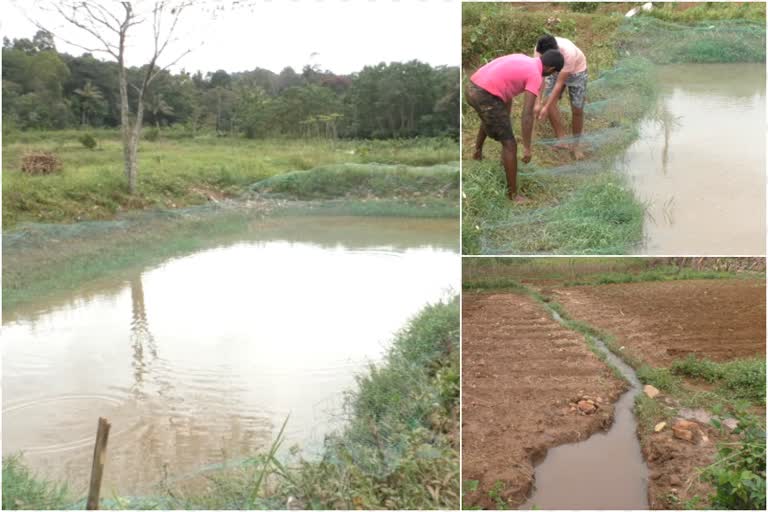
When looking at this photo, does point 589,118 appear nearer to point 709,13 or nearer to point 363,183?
point 709,13

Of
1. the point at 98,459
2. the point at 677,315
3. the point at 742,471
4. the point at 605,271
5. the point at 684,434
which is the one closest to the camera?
the point at 98,459

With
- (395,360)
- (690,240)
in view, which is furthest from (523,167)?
(395,360)

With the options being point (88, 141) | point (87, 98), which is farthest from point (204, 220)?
point (87, 98)

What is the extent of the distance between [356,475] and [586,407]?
4.56ft

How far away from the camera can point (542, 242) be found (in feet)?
7.39

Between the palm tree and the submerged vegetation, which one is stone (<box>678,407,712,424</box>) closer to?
the submerged vegetation

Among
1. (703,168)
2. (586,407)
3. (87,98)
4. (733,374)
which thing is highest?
(87,98)

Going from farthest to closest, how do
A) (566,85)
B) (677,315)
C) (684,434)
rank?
(677,315) → (684,434) → (566,85)

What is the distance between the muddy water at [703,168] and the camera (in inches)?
92.1

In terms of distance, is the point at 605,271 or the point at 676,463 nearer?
the point at 676,463

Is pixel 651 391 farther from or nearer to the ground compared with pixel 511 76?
nearer to the ground

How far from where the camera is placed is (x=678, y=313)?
4.07 metres

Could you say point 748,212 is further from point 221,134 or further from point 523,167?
point 221,134

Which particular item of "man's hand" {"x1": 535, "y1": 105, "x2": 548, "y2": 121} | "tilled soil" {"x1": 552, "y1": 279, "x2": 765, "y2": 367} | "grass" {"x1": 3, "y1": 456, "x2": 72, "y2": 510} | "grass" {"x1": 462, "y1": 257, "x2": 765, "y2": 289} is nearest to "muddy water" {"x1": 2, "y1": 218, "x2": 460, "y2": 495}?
"grass" {"x1": 3, "y1": 456, "x2": 72, "y2": 510}
